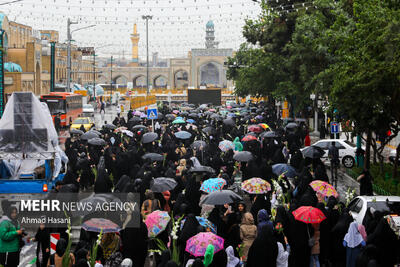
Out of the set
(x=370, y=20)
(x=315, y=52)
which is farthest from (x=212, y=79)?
(x=370, y=20)

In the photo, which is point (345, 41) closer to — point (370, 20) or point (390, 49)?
point (370, 20)

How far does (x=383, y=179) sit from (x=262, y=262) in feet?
38.1

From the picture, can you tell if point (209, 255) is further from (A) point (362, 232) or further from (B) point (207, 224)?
(A) point (362, 232)

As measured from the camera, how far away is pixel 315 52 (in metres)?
25.6

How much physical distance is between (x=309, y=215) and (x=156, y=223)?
240 centimetres

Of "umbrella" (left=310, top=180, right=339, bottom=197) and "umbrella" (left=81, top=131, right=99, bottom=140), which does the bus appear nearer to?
"umbrella" (left=81, top=131, right=99, bottom=140)

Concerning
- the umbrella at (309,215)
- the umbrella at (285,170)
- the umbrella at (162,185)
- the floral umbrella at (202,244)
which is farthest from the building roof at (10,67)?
the floral umbrella at (202,244)

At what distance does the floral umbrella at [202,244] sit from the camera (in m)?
7.85

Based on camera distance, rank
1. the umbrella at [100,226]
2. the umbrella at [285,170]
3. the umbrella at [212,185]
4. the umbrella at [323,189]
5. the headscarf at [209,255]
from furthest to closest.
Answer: the umbrella at [285,170] < the umbrella at [323,189] < the umbrella at [212,185] < the umbrella at [100,226] < the headscarf at [209,255]

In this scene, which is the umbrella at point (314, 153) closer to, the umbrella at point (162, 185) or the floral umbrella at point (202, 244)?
the umbrella at point (162, 185)

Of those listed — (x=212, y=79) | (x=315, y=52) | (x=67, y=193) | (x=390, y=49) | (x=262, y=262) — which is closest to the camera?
(x=262, y=262)

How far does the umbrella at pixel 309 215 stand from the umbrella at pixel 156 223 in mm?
2062

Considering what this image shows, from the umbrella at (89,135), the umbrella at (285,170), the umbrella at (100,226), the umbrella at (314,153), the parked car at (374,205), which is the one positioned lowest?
the parked car at (374,205)

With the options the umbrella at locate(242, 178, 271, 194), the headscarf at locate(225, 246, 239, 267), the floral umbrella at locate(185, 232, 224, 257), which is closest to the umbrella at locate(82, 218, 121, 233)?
the floral umbrella at locate(185, 232, 224, 257)
